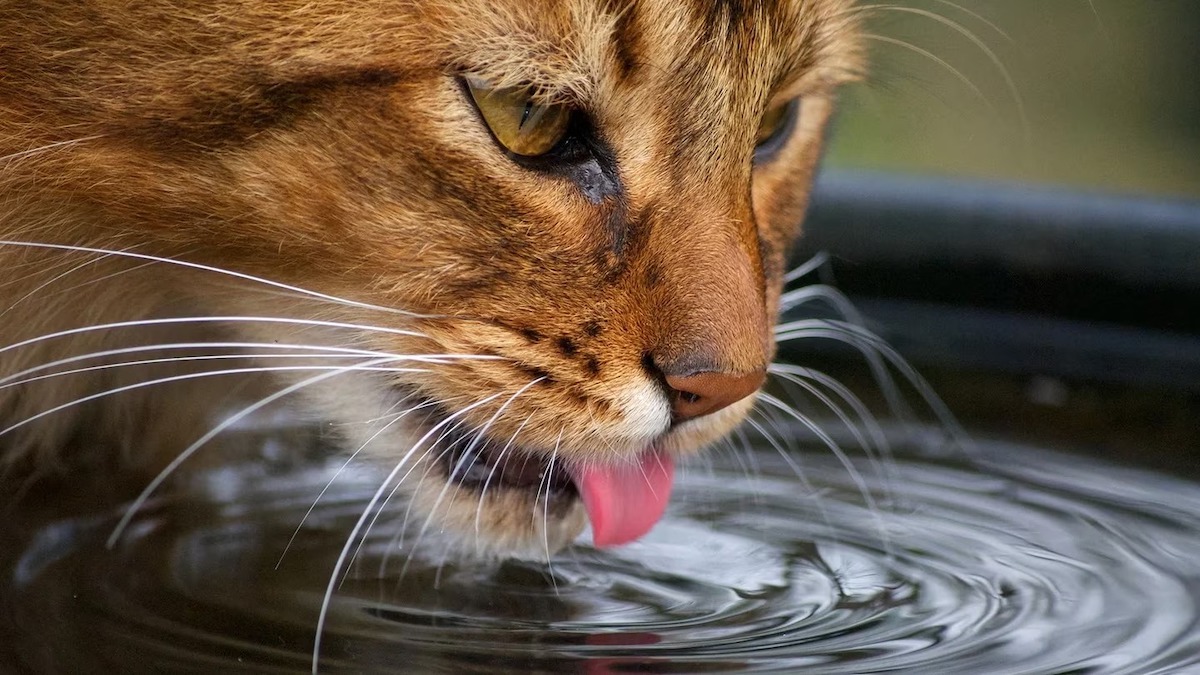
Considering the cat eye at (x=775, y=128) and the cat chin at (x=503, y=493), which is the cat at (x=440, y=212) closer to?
the cat chin at (x=503, y=493)

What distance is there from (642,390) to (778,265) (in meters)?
0.55

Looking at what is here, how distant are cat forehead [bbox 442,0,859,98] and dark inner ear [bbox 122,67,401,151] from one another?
0.12 m

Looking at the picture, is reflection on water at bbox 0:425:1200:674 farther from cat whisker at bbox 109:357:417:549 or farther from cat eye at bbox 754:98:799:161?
cat eye at bbox 754:98:799:161

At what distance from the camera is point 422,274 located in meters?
1.84

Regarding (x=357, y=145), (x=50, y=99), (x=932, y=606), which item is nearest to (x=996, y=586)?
(x=932, y=606)

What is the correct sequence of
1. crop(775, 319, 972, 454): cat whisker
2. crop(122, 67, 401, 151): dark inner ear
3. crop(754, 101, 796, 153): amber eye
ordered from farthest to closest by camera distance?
crop(775, 319, 972, 454): cat whisker, crop(754, 101, 796, 153): amber eye, crop(122, 67, 401, 151): dark inner ear

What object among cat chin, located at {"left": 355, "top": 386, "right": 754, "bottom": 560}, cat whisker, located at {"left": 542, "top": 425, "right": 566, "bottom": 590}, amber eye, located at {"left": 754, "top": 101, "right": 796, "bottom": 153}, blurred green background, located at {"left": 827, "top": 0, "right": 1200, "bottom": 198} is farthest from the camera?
blurred green background, located at {"left": 827, "top": 0, "right": 1200, "bottom": 198}

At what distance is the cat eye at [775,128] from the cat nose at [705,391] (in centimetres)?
52

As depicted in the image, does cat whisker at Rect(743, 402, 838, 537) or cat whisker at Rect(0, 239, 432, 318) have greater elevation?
cat whisker at Rect(0, 239, 432, 318)

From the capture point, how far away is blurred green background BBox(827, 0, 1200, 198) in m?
5.55

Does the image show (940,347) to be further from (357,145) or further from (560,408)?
(357,145)

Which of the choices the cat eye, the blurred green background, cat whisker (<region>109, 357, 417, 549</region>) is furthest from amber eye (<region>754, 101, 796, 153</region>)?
the blurred green background

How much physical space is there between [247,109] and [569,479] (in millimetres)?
662

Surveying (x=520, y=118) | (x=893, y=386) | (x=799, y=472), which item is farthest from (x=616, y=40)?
(x=893, y=386)
